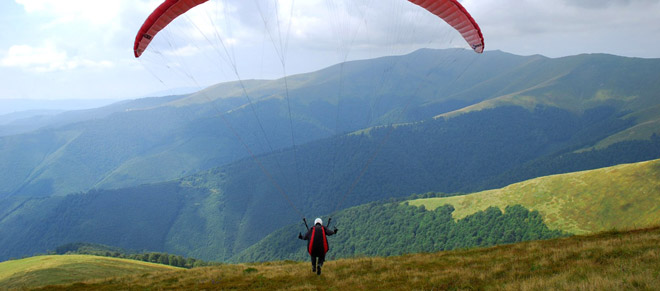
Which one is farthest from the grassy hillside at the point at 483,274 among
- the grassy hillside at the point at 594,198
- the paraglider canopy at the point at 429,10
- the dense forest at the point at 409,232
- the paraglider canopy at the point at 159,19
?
the grassy hillside at the point at 594,198

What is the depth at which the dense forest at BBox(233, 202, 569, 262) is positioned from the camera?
94913 millimetres

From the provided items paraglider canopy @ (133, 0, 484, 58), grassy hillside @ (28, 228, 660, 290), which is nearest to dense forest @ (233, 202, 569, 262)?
grassy hillside @ (28, 228, 660, 290)

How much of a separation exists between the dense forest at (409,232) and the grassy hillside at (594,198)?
3.45 metres

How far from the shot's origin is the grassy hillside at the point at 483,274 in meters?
8.20

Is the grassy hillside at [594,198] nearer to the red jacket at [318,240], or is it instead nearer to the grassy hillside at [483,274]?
the grassy hillside at [483,274]

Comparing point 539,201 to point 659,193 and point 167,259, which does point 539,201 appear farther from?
point 167,259

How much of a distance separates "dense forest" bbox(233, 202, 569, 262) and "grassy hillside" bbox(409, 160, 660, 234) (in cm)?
345

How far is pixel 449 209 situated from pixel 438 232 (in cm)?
885

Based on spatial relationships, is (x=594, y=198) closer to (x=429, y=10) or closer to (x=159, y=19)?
(x=429, y=10)

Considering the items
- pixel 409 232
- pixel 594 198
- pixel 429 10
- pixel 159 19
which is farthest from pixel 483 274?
pixel 409 232

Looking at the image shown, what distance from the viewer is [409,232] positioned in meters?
125

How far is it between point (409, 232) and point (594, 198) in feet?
182

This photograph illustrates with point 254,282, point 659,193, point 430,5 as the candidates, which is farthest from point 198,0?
point 659,193

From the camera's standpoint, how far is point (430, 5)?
16625 millimetres
